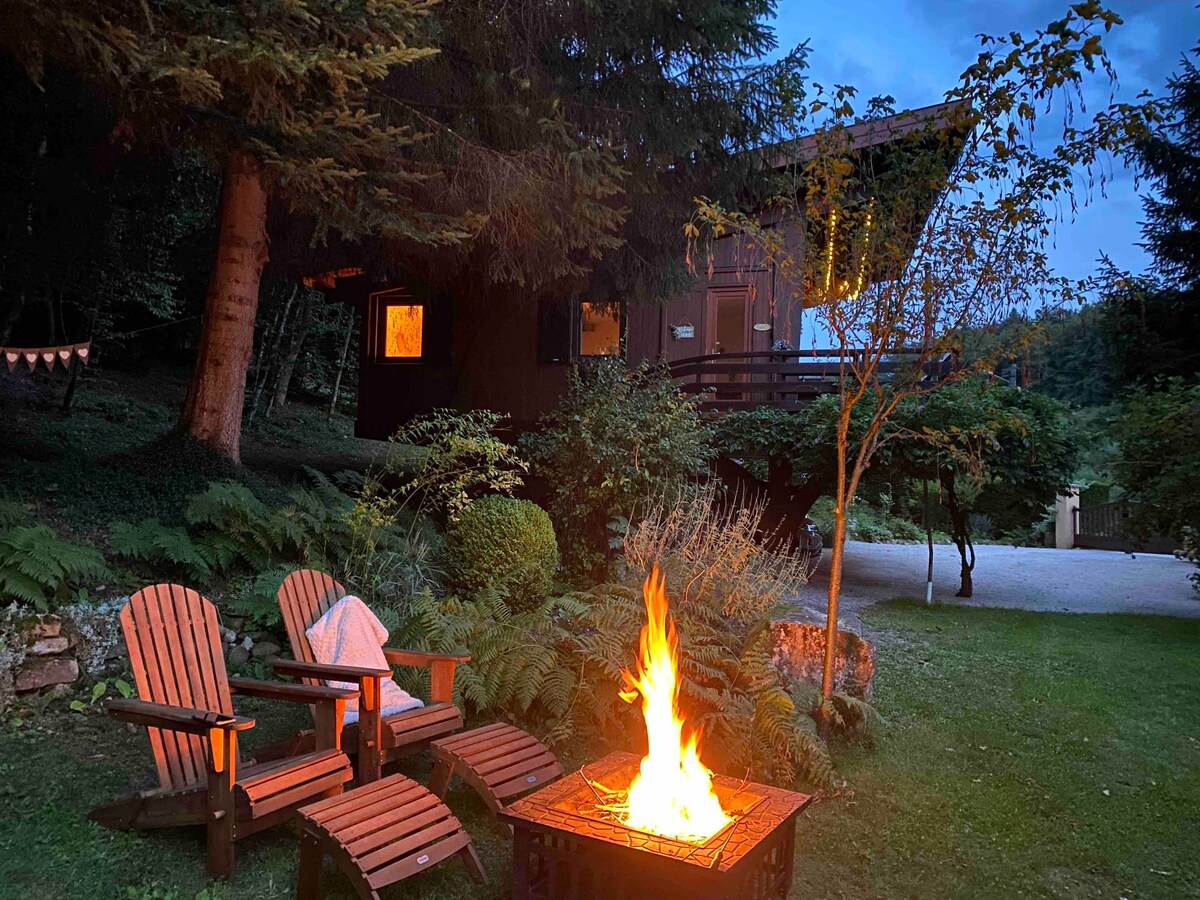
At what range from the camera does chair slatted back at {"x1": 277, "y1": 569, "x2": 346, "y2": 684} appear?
13.7ft

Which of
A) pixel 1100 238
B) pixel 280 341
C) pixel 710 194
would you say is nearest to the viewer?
pixel 710 194

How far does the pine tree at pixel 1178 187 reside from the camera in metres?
16.0

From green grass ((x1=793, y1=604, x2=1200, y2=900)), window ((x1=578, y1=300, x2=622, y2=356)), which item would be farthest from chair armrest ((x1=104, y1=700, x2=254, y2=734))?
window ((x1=578, y1=300, x2=622, y2=356))

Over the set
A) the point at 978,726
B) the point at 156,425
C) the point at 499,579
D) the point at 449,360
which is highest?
the point at 449,360

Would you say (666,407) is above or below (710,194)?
below

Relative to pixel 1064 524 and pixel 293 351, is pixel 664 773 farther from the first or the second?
pixel 1064 524

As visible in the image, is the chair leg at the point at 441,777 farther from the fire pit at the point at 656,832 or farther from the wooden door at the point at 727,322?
the wooden door at the point at 727,322

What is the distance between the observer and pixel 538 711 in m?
4.87

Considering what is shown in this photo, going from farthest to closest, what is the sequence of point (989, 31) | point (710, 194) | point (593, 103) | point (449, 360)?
point (449, 360), point (710, 194), point (593, 103), point (989, 31)

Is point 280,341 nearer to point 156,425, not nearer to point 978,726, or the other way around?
point 156,425

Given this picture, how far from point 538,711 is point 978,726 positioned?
9.22ft

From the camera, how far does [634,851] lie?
8.83 ft

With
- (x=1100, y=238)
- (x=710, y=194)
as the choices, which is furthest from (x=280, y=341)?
(x=1100, y=238)

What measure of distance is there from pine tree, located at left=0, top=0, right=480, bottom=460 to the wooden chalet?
4221mm
